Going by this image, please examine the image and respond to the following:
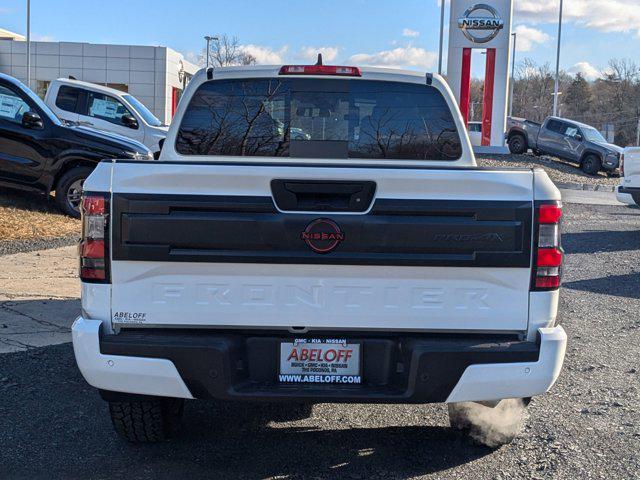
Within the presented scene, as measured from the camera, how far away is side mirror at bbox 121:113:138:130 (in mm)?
16672

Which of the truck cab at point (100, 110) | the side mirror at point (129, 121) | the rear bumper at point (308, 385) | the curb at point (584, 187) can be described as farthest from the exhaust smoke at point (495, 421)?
the curb at point (584, 187)

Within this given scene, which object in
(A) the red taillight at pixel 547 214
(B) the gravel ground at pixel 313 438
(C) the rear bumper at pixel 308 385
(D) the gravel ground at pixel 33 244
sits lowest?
(B) the gravel ground at pixel 313 438

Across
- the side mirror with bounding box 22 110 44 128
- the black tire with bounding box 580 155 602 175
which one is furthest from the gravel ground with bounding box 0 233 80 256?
the black tire with bounding box 580 155 602 175

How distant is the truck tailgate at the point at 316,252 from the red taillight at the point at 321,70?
1451 millimetres

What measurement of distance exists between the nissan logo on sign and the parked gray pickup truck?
5475 mm

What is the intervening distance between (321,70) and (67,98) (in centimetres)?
1315

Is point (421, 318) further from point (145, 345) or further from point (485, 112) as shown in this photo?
point (485, 112)

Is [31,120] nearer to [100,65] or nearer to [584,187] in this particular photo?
[584,187]

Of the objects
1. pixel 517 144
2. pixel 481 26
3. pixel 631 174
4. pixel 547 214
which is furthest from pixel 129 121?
pixel 517 144

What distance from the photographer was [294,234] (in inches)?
134

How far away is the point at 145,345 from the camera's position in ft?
11.2

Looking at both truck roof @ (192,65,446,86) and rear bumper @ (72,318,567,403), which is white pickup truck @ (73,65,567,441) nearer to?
rear bumper @ (72,318,567,403)

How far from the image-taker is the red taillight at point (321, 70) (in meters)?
4.74

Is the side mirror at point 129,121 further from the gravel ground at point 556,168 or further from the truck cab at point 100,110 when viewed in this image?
the gravel ground at point 556,168
